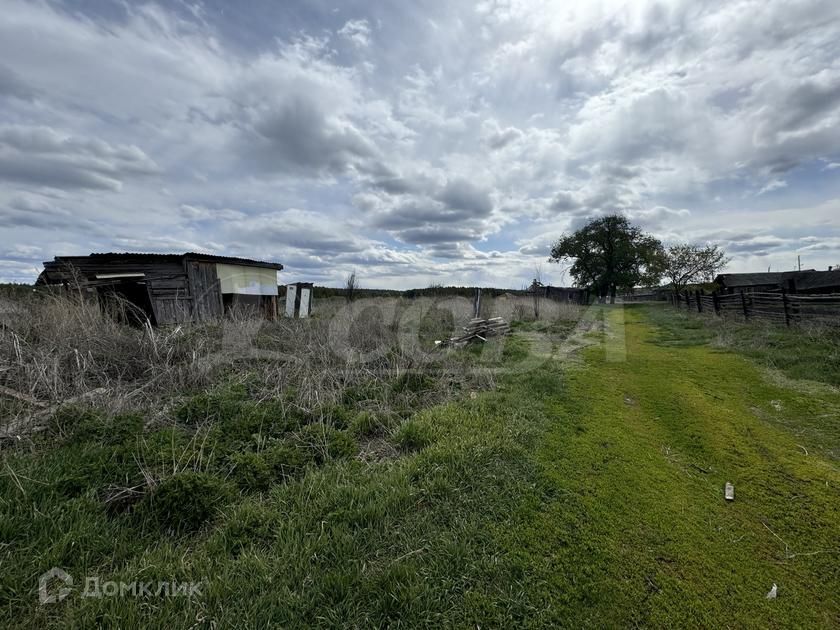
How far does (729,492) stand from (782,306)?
12040 mm

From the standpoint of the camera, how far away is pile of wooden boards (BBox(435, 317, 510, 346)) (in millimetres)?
9609

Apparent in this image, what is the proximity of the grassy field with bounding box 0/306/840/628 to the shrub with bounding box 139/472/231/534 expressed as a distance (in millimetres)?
13

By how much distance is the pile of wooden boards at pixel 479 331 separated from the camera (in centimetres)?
961

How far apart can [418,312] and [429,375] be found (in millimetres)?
6918

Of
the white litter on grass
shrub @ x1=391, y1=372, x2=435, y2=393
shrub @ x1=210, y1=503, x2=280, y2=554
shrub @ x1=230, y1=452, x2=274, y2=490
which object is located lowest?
the white litter on grass

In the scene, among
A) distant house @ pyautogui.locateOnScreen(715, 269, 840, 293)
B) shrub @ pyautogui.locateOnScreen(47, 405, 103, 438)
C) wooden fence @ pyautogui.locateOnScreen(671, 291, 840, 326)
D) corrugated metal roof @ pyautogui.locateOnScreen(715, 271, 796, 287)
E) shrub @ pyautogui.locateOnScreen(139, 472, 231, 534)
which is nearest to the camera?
shrub @ pyautogui.locateOnScreen(139, 472, 231, 534)

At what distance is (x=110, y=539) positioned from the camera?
89.7 inches

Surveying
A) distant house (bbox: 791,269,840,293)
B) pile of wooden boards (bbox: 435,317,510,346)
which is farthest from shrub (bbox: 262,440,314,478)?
distant house (bbox: 791,269,840,293)

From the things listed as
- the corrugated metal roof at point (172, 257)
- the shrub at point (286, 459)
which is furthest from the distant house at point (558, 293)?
the shrub at point (286, 459)

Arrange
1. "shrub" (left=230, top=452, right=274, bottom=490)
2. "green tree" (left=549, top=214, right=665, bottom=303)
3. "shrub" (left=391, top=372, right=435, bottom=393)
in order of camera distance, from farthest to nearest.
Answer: "green tree" (left=549, top=214, right=665, bottom=303) → "shrub" (left=391, top=372, right=435, bottom=393) → "shrub" (left=230, top=452, right=274, bottom=490)

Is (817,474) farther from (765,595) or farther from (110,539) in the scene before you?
(110,539)

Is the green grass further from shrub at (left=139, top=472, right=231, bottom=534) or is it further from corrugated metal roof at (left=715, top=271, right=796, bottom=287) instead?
corrugated metal roof at (left=715, top=271, right=796, bottom=287)

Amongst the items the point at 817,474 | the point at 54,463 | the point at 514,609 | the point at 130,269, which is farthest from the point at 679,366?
the point at 130,269

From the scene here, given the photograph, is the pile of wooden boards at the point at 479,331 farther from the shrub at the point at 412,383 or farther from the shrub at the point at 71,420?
the shrub at the point at 71,420
